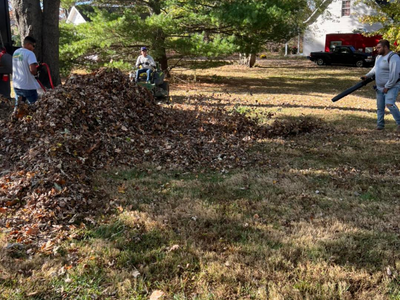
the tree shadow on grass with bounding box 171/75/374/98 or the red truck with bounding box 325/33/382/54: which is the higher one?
the red truck with bounding box 325/33/382/54

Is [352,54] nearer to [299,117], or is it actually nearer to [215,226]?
[299,117]

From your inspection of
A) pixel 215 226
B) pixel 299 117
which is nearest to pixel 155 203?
pixel 215 226

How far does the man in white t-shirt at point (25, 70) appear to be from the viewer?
260 inches

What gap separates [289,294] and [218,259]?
662 millimetres

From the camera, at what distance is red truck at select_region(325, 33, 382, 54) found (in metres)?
28.7

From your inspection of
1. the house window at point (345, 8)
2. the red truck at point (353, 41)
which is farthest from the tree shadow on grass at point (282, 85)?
the house window at point (345, 8)

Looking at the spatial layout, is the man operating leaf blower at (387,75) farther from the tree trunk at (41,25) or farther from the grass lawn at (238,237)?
the tree trunk at (41,25)

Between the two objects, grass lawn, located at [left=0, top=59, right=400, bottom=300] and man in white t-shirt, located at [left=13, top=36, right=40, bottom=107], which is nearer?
grass lawn, located at [left=0, top=59, right=400, bottom=300]

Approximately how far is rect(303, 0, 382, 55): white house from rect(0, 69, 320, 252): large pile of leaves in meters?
28.2

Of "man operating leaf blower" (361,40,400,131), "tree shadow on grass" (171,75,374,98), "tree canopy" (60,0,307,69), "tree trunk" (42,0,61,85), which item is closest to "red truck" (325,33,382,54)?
"tree shadow on grass" (171,75,374,98)

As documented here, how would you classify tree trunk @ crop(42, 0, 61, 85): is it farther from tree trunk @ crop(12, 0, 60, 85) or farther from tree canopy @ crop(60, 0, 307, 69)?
tree canopy @ crop(60, 0, 307, 69)

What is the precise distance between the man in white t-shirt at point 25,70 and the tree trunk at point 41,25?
2.33 meters

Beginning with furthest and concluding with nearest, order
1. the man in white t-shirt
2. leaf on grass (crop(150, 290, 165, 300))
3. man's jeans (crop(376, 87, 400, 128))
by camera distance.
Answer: man's jeans (crop(376, 87, 400, 128)), the man in white t-shirt, leaf on grass (crop(150, 290, 165, 300))

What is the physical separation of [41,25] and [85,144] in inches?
197
